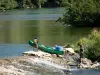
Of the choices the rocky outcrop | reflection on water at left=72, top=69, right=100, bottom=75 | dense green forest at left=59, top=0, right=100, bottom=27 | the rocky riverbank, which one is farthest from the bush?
dense green forest at left=59, top=0, right=100, bottom=27

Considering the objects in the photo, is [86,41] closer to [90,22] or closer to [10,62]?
[10,62]

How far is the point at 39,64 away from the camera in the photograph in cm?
3581

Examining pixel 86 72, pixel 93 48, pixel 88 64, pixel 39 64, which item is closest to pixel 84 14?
pixel 93 48

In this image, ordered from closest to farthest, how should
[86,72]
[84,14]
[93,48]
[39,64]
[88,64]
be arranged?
[86,72] → [39,64] → [88,64] → [93,48] → [84,14]

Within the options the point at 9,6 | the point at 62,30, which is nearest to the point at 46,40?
the point at 62,30

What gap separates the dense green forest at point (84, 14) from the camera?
75.4 m

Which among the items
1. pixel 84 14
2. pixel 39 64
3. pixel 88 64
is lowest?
pixel 84 14

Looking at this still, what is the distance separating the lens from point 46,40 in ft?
189

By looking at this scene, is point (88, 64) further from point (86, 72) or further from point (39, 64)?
point (39, 64)

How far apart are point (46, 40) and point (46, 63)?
2106cm

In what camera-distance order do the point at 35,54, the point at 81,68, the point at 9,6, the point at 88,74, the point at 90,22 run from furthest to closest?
the point at 9,6 < the point at 90,22 < the point at 35,54 < the point at 81,68 < the point at 88,74

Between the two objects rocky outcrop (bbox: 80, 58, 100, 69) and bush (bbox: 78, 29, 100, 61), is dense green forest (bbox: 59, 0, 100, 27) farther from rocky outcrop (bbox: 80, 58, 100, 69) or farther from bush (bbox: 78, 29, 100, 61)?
rocky outcrop (bbox: 80, 58, 100, 69)

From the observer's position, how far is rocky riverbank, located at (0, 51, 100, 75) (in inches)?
1283

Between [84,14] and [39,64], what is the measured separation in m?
41.8
